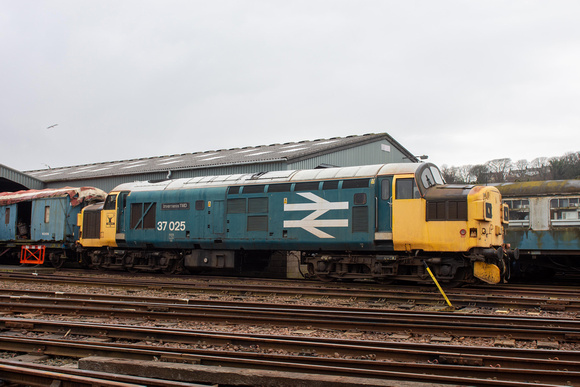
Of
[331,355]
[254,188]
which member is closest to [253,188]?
[254,188]

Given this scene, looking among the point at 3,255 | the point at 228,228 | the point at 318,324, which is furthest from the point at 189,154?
the point at 318,324

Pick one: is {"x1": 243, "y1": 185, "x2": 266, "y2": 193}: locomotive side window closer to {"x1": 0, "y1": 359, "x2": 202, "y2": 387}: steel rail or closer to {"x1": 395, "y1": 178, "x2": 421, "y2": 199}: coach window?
{"x1": 395, "y1": 178, "x2": 421, "y2": 199}: coach window

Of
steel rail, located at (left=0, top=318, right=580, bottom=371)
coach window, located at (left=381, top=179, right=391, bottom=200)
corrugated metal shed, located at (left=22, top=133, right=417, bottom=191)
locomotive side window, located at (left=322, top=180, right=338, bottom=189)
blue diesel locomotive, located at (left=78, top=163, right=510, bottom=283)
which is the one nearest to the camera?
steel rail, located at (left=0, top=318, right=580, bottom=371)

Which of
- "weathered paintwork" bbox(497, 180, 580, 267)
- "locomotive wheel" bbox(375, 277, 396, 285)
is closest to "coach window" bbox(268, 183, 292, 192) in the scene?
"locomotive wheel" bbox(375, 277, 396, 285)

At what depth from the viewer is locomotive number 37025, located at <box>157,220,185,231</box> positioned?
1802 centimetres

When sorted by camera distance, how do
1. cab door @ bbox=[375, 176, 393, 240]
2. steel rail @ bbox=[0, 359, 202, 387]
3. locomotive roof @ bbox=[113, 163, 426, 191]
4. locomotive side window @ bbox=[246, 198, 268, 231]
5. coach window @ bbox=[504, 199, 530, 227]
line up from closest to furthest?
steel rail @ bbox=[0, 359, 202, 387], cab door @ bbox=[375, 176, 393, 240], locomotive roof @ bbox=[113, 163, 426, 191], locomotive side window @ bbox=[246, 198, 268, 231], coach window @ bbox=[504, 199, 530, 227]

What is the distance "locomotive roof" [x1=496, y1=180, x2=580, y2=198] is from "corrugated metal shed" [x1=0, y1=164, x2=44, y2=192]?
26.2 meters

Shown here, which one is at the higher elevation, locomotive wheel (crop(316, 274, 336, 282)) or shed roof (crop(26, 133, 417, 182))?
shed roof (crop(26, 133, 417, 182))

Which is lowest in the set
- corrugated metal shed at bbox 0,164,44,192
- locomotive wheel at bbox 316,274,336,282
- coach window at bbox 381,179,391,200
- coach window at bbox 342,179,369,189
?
locomotive wheel at bbox 316,274,336,282

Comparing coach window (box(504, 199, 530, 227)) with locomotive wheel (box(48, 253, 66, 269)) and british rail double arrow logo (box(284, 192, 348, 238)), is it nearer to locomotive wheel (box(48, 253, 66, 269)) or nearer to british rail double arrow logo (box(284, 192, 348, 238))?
british rail double arrow logo (box(284, 192, 348, 238))

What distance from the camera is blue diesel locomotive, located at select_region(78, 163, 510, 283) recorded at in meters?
13.2

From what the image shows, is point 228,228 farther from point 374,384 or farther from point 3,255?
point 3,255

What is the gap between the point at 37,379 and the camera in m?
5.70

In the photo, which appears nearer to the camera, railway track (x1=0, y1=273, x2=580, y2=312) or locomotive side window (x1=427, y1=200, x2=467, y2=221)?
railway track (x1=0, y1=273, x2=580, y2=312)
